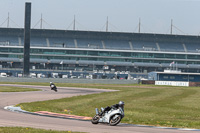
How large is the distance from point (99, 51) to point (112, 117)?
454 feet

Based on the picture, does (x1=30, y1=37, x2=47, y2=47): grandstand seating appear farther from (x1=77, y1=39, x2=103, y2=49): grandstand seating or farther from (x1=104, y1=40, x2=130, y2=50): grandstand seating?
(x1=104, y1=40, x2=130, y2=50): grandstand seating

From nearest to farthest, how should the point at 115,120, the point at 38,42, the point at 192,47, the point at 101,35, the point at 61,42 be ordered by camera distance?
1. the point at 115,120
2. the point at 38,42
3. the point at 61,42
4. the point at 101,35
5. the point at 192,47

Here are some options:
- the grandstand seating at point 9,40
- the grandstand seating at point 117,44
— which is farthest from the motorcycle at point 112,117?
the grandstand seating at point 117,44

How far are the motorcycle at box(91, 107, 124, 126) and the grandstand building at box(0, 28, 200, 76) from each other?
5162 inches

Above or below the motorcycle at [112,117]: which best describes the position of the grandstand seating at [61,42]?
above

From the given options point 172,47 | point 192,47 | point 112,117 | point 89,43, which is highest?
point 89,43

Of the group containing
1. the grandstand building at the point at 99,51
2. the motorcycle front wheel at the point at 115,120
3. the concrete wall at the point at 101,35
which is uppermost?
the concrete wall at the point at 101,35

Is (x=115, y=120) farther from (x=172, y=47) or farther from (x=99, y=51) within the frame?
(x=172, y=47)

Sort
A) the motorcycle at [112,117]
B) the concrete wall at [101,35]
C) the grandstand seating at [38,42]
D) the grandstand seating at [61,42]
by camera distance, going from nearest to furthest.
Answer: the motorcycle at [112,117] → the grandstand seating at [38,42] → the grandstand seating at [61,42] → the concrete wall at [101,35]

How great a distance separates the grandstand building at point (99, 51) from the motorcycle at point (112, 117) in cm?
13112

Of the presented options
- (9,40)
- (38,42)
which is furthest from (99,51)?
(9,40)

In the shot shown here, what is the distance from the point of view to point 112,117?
2350 cm

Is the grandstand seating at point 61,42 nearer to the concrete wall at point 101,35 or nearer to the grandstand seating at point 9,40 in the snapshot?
the concrete wall at point 101,35

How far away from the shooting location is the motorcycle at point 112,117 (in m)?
23.2
